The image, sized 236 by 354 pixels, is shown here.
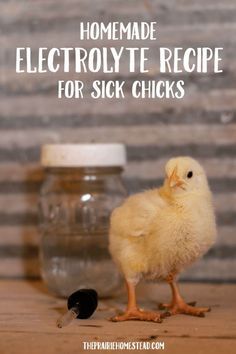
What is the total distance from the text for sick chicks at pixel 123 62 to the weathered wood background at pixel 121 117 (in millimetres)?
11

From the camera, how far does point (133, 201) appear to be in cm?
94

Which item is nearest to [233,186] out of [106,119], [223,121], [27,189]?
[223,121]

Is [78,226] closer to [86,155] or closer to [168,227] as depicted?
[86,155]

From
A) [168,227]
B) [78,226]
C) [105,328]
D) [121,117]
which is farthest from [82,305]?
[121,117]

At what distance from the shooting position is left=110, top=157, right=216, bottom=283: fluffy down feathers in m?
0.88

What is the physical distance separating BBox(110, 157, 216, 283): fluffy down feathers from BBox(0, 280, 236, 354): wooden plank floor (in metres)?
0.08

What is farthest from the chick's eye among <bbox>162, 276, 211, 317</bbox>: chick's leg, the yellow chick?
<bbox>162, 276, 211, 317</bbox>: chick's leg

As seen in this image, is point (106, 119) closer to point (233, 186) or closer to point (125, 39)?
point (125, 39)

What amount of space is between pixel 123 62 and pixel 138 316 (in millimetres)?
536

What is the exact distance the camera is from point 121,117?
48.4 inches

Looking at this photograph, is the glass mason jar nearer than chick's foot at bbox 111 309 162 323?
No

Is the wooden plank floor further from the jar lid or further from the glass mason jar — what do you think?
the jar lid

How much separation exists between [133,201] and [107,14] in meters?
0.45

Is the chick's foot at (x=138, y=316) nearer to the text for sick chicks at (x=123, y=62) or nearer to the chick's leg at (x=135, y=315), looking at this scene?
the chick's leg at (x=135, y=315)
